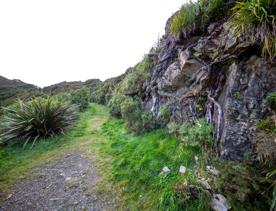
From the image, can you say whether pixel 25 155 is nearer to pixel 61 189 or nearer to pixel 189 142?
pixel 61 189

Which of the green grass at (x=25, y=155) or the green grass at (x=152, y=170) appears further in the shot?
the green grass at (x=25, y=155)

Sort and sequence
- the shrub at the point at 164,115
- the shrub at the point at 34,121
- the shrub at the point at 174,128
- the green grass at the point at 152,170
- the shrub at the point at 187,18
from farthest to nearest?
the shrub at the point at 34,121, the shrub at the point at 164,115, the shrub at the point at 187,18, the shrub at the point at 174,128, the green grass at the point at 152,170

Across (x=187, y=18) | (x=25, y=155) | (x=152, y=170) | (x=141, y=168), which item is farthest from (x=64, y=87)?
(x=152, y=170)

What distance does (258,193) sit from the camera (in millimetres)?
2043

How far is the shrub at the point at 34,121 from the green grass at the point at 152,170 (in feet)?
8.39

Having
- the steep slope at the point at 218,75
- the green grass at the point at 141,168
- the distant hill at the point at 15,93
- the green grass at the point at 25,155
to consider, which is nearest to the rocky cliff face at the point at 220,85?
the steep slope at the point at 218,75

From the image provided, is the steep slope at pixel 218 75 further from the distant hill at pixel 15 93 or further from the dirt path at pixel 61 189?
the distant hill at pixel 15 93

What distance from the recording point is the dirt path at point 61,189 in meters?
2.77

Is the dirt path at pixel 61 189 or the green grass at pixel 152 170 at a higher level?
the green grass at pixel 152 170

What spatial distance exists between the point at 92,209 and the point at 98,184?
595 mm

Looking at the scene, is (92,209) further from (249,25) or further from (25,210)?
(249,25)

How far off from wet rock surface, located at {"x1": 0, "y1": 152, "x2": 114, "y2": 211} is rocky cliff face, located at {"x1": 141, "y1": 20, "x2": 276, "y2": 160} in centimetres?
237

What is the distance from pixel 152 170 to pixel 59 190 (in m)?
1.85

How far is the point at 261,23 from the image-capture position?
8.96 feet
